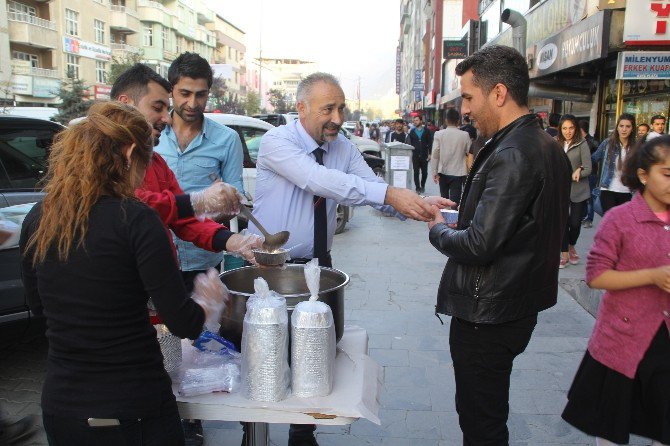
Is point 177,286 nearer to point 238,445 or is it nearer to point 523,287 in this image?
point 523,287

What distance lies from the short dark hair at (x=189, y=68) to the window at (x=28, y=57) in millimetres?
38120

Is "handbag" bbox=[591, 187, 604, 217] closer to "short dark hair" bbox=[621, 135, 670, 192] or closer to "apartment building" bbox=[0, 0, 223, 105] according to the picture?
"short dark hair" bbox=[621, 135, 670, 192]

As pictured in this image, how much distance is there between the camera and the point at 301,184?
2.79 m

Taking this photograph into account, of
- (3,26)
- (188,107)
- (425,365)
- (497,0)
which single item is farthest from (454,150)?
(3,26)

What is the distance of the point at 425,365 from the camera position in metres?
4.37

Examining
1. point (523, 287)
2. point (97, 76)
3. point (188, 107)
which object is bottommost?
point (523, 287)

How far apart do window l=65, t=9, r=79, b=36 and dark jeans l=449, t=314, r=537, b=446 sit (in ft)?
142

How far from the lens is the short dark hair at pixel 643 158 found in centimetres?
239

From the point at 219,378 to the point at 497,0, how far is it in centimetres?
2204

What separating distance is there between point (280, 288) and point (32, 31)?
38.8 meters

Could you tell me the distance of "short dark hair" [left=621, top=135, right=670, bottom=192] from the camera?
7.83 feet

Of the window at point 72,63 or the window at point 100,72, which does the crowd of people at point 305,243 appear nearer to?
the window at point 72,63

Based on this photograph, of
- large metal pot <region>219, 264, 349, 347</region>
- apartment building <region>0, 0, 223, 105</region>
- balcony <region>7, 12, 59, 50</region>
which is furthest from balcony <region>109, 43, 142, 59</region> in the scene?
large metal pot <region>219, 264, 349, 347</region>

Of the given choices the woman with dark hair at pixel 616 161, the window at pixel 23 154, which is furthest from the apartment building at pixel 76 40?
the woman with dark hair at pixel 616 161
